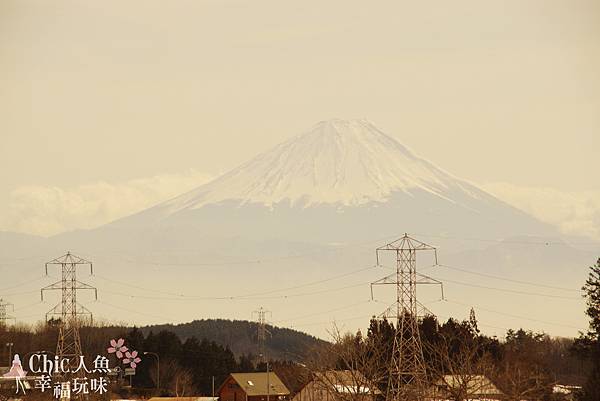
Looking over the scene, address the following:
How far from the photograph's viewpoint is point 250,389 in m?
106

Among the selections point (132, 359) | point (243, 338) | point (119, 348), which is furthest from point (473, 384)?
point (243, 338)

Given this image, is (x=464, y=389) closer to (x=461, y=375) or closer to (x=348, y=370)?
(x=461, y=375)

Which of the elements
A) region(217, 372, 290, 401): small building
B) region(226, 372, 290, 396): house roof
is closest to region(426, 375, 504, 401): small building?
region(217, 372, 290, 401): small building

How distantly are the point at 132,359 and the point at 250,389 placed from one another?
1782 centimetres

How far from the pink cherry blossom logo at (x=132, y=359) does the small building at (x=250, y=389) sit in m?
11.1

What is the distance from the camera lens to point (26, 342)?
446 ft

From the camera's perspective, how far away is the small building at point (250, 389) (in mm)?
105375

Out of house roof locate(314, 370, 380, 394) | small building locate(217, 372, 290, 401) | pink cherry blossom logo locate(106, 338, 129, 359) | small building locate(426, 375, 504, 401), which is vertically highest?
pink cherry blossom logo locate(106, 338, 129, 359)

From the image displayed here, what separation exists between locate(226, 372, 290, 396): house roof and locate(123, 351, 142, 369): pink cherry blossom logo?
1285cm

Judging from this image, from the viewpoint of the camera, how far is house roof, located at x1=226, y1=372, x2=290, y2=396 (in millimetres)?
105875

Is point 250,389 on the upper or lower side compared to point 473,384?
upper

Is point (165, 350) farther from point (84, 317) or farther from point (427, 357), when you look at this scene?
point (84, 317)

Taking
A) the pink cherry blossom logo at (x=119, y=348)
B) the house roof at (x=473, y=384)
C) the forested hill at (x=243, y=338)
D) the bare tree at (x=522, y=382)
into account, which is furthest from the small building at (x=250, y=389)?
the forested hill at (x=243, y=338)

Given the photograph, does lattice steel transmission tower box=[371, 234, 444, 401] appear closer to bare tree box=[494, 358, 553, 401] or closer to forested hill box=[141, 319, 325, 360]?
bare tree box=[494, 358, 553, 401]
